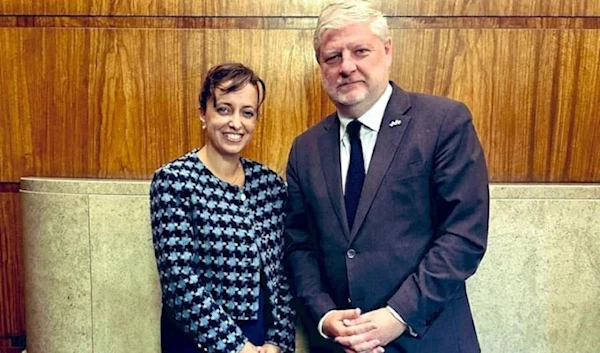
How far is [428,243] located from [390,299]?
0.67 feet

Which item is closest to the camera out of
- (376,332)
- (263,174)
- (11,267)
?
(376,332)

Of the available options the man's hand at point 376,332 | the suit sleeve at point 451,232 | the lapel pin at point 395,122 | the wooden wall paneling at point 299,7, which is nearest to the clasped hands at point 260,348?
the man's hand at point 376,332

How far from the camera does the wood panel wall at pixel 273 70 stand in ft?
7.06

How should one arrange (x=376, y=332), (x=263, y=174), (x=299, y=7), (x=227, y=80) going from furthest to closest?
(x=299, y=7) < (x=263, y=174) < (x=227, y=80) < (x=376, y=332)

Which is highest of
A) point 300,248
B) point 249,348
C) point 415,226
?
point 415,226

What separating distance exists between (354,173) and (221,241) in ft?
1.44

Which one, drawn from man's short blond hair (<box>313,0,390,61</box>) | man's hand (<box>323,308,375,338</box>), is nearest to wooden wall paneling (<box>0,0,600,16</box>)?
man's short blond hair (<box>313,0,390,61</box>)

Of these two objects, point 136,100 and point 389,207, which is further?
point 136,100

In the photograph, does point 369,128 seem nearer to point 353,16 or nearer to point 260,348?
point 353,16

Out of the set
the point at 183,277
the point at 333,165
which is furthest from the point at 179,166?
the point at 333,165

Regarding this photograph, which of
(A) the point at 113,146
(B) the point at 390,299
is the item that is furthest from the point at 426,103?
(A) the point at 113,146

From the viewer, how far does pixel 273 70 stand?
7.16 ft

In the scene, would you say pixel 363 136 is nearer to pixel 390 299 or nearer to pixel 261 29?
pixel 390 299

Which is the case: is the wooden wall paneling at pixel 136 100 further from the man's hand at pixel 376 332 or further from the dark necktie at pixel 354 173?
the man's hand at pixel 376 332
